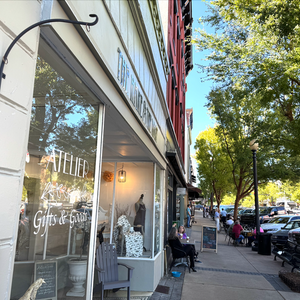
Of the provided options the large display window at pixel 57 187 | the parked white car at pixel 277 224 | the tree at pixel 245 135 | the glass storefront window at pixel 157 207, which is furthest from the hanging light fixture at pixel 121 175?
the tree at pixel 245 135

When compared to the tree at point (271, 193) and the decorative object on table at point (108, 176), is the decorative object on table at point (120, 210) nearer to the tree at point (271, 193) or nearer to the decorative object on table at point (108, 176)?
the decorative object on table at point (108, 176)

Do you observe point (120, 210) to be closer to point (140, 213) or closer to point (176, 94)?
point (140, 213)

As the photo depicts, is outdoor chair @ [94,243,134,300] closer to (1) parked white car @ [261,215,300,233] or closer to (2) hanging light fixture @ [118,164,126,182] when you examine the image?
(2) hanging light fixture @ [118,164,126,182]

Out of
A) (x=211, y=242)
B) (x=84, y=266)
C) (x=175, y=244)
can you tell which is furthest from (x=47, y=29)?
(x=211, y=242)

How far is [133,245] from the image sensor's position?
24.0ft

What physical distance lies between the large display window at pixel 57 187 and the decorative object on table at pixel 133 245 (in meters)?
4.32

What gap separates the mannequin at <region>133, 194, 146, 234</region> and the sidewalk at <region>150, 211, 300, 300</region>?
5.54 ft

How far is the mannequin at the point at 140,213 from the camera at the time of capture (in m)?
8.04

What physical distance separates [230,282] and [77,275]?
6031mm

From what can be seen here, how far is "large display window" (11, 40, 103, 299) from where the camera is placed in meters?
2.26

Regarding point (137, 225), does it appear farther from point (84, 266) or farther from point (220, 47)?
point (220, 47)

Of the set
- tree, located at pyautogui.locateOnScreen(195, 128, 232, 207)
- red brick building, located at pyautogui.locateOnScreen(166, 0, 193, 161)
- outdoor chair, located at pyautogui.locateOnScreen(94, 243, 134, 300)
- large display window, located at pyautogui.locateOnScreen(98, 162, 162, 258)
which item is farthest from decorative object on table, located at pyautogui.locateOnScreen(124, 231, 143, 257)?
tree, located at pyautogui.locateOnScreen(195, 128, 232, 207)

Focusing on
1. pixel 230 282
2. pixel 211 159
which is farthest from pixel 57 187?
pixel 211 159

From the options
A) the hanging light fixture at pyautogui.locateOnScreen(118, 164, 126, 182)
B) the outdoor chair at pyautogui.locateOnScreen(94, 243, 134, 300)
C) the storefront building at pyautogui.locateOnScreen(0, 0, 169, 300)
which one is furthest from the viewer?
the hanging light fixture at pyautogui.locateOnScreen(118, 164, 126, 182)
